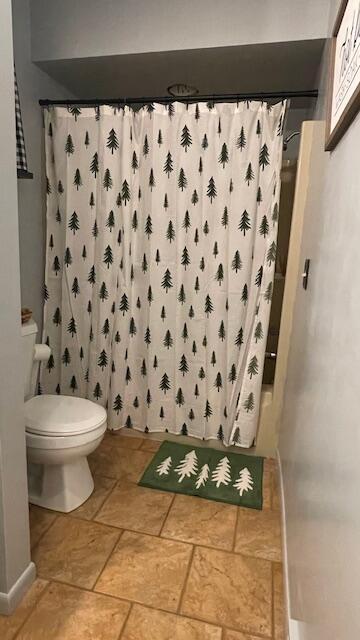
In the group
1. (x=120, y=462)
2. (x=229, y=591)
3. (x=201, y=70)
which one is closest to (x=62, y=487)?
(x=120, y=462)

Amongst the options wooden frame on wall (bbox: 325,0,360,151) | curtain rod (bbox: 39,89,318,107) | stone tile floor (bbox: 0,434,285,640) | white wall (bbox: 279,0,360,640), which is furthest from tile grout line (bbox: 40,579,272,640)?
curtain rod (bbox: 39,89,318,107)

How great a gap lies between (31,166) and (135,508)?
1.88 meters

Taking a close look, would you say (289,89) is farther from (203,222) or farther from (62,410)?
(62,410)

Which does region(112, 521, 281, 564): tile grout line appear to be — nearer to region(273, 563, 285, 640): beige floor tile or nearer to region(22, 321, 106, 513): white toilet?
region(273, 563, 285, 640): beige floor tile

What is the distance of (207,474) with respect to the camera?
2.07 m

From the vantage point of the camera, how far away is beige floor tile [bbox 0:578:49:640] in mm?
1221

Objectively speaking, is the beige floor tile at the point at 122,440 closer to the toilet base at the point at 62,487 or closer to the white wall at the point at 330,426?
the toilet base at the point at 62,487

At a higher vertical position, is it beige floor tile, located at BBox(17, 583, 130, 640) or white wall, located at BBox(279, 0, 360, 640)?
white wall, located at BBox(279, 0, 360, 640)

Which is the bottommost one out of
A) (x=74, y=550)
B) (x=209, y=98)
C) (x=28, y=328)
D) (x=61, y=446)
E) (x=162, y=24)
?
(x=74, y=550)

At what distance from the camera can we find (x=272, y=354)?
2336 millimetres

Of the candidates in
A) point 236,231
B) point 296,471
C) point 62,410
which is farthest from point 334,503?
point 236,231

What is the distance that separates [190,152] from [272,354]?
124 centimetres

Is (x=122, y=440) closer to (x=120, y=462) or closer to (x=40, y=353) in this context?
(x=120, y=462)

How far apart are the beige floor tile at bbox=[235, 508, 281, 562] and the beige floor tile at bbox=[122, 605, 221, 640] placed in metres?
0.37
